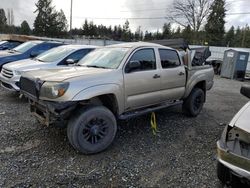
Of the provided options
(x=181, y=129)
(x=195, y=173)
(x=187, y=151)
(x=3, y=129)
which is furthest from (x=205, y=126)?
(x=3, y=129)

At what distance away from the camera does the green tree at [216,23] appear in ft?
140

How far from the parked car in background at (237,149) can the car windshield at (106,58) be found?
226 centimetres

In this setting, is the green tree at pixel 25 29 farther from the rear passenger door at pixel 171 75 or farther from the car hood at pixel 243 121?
the car hood at pixel 243 121

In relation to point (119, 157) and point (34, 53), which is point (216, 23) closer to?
point (34, 53)

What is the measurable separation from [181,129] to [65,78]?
2827 mm

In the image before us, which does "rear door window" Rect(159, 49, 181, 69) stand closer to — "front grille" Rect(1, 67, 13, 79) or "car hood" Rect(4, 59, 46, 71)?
"car hood" Rect(4, 59, 46, 71)

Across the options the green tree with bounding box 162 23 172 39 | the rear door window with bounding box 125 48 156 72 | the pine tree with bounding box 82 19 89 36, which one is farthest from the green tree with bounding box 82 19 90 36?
the rear door window with bounding box 125 48 156 72

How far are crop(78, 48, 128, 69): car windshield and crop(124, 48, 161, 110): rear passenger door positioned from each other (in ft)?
0.73

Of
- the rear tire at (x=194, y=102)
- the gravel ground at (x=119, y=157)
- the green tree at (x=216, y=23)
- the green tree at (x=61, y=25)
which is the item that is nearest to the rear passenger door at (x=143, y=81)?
the gravel ground at (x=119, y=157)

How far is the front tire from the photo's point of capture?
3754 millimetres

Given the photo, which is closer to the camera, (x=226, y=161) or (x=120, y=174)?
(x=226, y=161)

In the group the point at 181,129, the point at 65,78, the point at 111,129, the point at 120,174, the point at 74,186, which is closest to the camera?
the point at 74,186

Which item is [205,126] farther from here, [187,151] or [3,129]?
[3,129]

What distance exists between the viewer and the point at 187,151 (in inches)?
169
